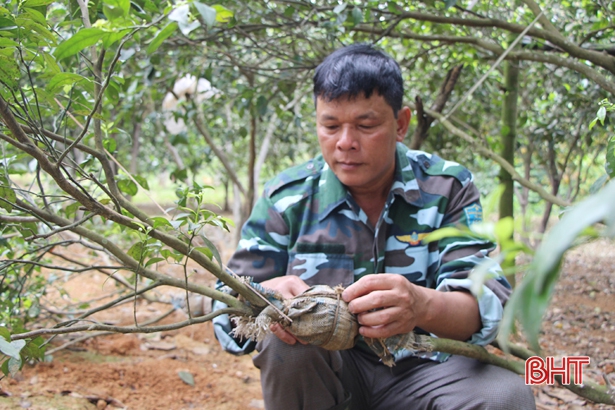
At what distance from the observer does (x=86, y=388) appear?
202cm

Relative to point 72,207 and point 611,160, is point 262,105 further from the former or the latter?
point 611,160

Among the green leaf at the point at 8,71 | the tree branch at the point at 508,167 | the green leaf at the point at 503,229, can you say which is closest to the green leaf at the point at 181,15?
the green leaf at the point at 8,71

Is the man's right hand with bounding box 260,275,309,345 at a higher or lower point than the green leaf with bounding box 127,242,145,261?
lower

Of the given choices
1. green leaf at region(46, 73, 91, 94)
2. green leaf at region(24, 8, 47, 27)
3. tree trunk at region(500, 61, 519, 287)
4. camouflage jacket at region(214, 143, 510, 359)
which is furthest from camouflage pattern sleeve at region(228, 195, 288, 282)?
tree trunk at region(500, 61, 519, 287)

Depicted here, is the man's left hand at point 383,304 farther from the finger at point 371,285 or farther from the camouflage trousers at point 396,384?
the camouflage trousers at point 396,384

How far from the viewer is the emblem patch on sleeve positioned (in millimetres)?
1678

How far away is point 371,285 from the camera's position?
1.31 metres

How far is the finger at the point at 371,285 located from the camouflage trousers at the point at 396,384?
0.83 ft

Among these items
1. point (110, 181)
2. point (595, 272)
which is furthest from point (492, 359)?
point (595, 272)

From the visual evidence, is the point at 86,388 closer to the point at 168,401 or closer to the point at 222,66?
the point at 168,401

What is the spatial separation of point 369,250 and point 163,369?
121 cm

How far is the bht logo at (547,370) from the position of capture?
1.50 m

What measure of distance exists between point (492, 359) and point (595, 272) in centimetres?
440

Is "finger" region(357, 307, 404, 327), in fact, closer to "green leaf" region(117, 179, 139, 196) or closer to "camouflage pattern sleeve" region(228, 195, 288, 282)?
"camouflage pattern sleeve" region(228, 195, 288, 282)
